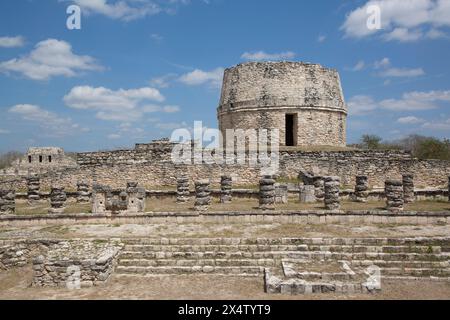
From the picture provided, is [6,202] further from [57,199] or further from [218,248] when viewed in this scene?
[218,248]

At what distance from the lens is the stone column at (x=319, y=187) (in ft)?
46.4

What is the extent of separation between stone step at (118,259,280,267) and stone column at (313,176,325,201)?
22.1ft

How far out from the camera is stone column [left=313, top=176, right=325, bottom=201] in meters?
14.1

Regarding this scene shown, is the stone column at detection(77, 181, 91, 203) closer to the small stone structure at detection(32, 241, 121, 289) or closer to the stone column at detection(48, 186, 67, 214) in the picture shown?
the stone column at detection(48, 186, 67, 214)

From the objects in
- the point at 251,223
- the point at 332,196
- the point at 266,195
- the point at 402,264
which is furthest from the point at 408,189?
Answer: the point at 402,264

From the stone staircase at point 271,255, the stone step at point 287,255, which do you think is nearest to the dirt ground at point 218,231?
the stone staircase at point 271,255

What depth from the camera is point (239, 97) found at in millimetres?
20938

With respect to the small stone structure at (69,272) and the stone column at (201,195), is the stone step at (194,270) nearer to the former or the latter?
the small stone structure at (69,272)

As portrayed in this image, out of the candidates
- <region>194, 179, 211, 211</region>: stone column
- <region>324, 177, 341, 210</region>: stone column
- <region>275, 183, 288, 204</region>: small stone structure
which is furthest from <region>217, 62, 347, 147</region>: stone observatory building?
<region>194, 179, 211, 211</region>: stone column

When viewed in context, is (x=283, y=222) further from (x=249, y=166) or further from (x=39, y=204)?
(x=39, y=204)

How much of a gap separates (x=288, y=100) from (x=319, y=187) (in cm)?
700

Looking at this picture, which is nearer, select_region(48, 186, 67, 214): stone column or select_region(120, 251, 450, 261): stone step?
select_region(120, 251, 450, 261): stone step
